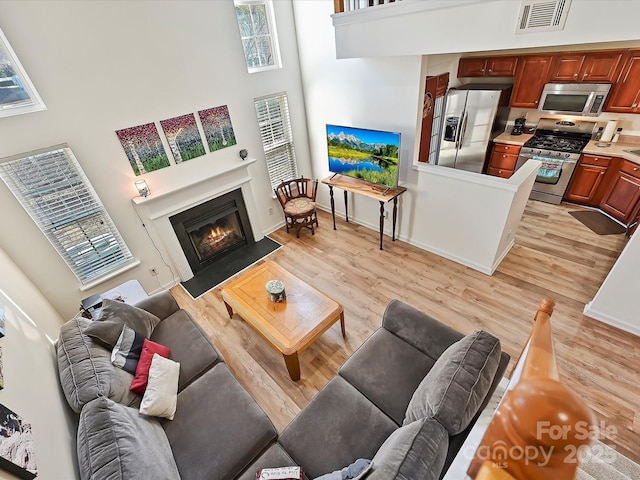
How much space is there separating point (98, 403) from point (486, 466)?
2.04m

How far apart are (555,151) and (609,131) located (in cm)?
65

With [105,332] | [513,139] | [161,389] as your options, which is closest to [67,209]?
[105,332]

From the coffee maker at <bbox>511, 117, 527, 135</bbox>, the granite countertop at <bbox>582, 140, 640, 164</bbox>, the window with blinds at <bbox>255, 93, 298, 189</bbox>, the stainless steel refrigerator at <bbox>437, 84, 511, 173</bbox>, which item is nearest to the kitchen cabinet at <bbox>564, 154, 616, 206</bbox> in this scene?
the granite countertop at <bbox>582, 140, 640, 164</bbox>

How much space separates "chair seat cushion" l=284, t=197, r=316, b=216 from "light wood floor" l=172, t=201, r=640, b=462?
0.45 m

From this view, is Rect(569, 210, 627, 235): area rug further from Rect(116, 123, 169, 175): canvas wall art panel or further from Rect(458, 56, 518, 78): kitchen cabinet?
Rect(116, 123, 169, 175): canvas wall art panel

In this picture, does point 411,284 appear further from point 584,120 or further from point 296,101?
point 584,120

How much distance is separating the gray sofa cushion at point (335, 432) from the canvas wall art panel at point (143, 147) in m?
2.93

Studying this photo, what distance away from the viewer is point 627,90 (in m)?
3.69

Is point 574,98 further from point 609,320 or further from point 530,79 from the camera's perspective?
point 609,320

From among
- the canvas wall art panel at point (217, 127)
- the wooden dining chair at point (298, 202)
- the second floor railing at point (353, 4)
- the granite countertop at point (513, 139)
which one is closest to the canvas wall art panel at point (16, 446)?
the canvas wall art panel at point (217, 127)

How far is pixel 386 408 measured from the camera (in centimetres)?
189

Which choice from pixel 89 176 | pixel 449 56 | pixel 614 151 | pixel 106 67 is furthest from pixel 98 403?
pixel 614 151

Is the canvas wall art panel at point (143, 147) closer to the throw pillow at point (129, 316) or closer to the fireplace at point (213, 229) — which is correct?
the fireplace at point (213, 229)

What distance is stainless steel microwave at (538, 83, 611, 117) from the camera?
3857 mm
